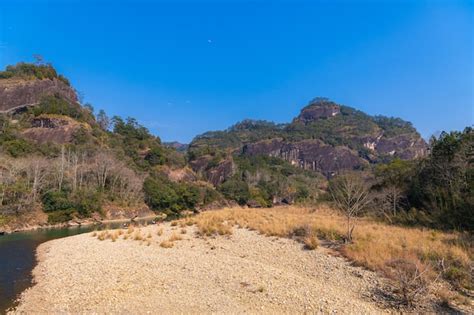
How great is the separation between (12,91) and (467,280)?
108m

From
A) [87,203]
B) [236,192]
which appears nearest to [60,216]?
[87,203]

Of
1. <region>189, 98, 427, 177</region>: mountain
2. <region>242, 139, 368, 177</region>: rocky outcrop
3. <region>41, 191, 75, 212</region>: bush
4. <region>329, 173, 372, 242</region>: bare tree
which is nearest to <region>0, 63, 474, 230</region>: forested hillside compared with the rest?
<region>41, 191, 75, 212</region>: bush

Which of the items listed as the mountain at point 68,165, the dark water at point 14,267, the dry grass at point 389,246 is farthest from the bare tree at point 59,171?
the dry grass at point 389,246

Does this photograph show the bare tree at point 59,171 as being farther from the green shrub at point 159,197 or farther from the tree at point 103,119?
the tree at point 103,119

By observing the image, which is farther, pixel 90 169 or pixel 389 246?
pixel 90 169

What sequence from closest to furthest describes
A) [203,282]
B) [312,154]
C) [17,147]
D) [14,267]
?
[203,282]
[14,267]
[17,147]
[312,154]

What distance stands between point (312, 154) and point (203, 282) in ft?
547

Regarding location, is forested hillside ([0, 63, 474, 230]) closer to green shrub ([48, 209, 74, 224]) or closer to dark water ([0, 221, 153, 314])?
green shrub ([48, 209, 74, 224])

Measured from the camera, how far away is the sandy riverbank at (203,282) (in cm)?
923

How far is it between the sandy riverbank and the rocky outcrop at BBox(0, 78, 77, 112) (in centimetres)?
8803

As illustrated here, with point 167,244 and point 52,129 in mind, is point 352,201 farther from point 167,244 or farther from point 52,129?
point 52,129

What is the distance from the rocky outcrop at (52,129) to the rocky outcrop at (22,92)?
1221cm

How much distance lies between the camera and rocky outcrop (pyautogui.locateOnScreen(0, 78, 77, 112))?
83.9 meters

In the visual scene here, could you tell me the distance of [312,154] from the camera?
171 metres
